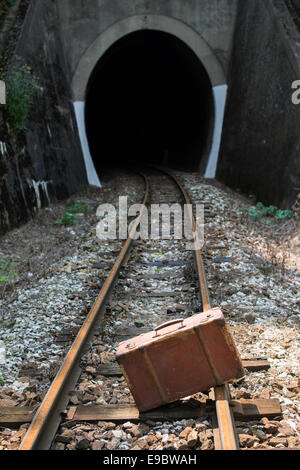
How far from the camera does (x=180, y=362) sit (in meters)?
2.85

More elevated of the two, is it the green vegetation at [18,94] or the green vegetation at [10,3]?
the green vegetation at [10,3]

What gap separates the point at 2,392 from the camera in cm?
316

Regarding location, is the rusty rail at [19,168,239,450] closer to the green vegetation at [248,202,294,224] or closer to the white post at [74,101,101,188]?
the green vegetation at [248,202,294,224]

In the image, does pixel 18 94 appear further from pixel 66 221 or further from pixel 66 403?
pixel 66 403

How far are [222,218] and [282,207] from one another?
1.31 meters

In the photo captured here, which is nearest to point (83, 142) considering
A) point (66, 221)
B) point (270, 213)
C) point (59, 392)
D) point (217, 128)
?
point (217, 128)

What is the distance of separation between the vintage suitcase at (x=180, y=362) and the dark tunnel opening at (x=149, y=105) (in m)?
11.8

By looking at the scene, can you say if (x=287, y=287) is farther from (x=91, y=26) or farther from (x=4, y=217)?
(x=91, y=26)

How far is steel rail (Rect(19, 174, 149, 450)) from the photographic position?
2469 millimetres

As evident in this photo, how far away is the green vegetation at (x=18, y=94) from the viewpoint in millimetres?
8328

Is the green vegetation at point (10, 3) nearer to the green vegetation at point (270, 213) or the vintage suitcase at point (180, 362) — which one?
the green vegetation at point (270, 213)

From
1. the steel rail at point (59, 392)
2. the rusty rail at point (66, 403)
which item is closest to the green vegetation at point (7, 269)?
the steel rail at point (59, 392)
